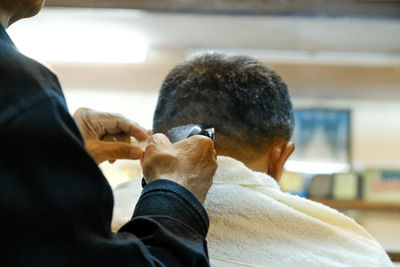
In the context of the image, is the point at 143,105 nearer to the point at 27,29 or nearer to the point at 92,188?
the point at 27,29

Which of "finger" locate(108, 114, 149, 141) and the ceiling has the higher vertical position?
"finger" locate(108, 114, 149, 141)

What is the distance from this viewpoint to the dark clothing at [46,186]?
0.59m

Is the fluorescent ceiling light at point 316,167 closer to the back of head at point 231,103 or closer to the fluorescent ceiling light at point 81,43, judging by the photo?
the fluorescent ceiling light at point 81,43

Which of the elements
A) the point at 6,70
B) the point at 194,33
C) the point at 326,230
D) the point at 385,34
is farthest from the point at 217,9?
the point at 6,70

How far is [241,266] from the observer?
3.38ft

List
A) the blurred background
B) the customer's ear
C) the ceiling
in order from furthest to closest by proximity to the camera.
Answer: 1. the blurred background
2. the ceiling
3. the customer's ear

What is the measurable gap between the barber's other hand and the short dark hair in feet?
1.04

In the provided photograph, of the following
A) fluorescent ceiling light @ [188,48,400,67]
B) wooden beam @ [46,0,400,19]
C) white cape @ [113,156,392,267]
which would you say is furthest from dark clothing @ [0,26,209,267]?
A: fluorescent ceiling light @ [188,48,400,67]

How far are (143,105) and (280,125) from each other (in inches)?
107

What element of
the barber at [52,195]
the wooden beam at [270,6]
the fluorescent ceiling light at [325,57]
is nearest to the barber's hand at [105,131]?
the barber at [52,195]

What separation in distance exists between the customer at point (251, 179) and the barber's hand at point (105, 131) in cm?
11

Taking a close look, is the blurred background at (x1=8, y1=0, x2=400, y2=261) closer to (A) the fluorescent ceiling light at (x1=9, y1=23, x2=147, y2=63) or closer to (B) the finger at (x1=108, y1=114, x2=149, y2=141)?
→ (A) the fluorescent ceiling light at (x1=9, y1=23, x2=147, y2=63)

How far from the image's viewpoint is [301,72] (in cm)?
364

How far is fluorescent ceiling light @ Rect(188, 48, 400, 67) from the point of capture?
335 cm
